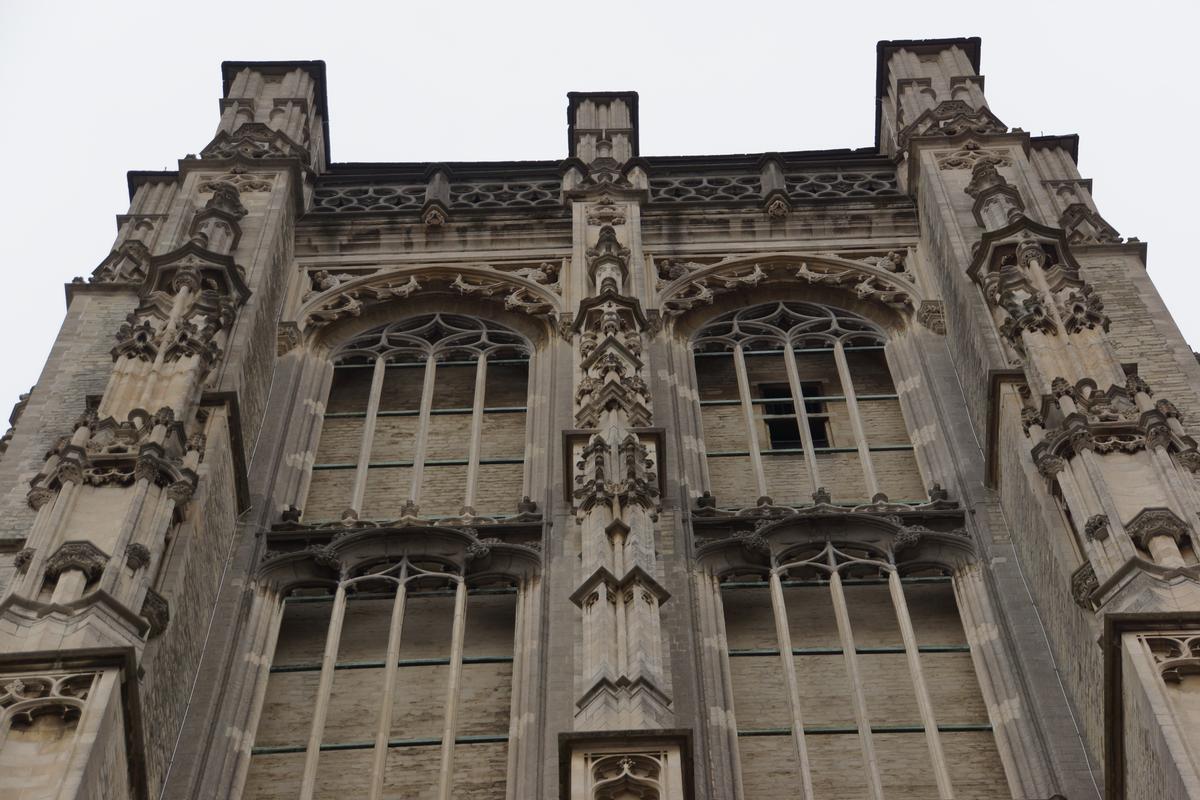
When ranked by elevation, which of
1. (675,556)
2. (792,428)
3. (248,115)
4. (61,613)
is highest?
(248,115)

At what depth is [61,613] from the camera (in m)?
15.9

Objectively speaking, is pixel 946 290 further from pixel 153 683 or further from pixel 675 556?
pixel 153 683

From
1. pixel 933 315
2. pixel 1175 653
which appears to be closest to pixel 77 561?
pixel 1175 653

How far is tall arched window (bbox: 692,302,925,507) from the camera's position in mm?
21938

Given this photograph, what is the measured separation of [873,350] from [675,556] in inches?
231

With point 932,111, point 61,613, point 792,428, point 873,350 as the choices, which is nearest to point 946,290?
point 873,350

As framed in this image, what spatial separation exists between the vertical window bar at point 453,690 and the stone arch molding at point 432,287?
6.18 metres

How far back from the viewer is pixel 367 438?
2294cm

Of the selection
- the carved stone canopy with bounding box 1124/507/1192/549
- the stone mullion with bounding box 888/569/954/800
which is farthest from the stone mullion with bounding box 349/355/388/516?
the carved stone canopy with bounding box 1124/507/1192/549

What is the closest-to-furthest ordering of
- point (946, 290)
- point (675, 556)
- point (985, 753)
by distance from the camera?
point (985, 753) → point (675, 556) → point (946, 290)

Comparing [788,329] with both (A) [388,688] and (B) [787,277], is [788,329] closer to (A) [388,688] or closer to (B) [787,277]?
(B) [787,277]

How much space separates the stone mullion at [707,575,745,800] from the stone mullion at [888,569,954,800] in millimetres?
1474

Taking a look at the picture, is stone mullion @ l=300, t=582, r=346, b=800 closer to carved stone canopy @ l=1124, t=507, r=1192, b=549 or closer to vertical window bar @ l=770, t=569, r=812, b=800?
vertical window bar @ l=770, t=569, r=812, b=800

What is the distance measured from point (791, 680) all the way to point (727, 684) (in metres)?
0.54
